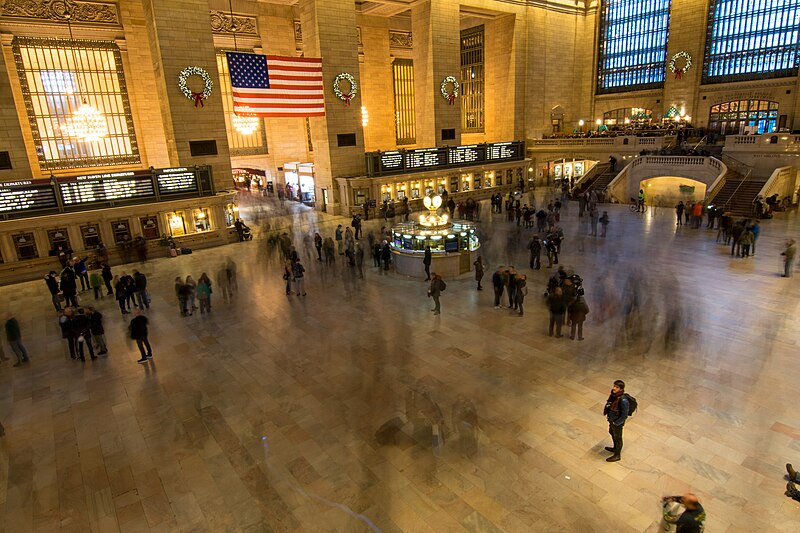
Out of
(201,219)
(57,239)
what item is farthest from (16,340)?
(201,219)

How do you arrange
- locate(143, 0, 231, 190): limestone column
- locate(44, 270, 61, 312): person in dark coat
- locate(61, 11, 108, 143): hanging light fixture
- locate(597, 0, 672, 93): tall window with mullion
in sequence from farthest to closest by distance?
locate(597, 0, 672, 93): tall window with mullion
locate(61, 11, 108, 143): hanging light fixture
locate(143, 0, 231, 190): limestone column
locate(44, 270, 61, 312): person in dark coat

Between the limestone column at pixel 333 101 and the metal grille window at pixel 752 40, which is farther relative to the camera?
the metal grille window at pixel 752 40

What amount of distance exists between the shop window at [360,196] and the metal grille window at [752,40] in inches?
1123

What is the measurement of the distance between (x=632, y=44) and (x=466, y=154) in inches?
792

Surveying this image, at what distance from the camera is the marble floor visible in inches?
240

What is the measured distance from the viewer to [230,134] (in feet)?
118

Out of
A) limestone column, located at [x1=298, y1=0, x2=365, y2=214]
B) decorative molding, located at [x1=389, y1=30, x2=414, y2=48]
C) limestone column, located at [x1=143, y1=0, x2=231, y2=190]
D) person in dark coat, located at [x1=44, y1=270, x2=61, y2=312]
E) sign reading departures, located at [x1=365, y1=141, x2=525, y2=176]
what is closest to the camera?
person in dark coat, located at [x1=44, y1=270, x2=61, y2=312]

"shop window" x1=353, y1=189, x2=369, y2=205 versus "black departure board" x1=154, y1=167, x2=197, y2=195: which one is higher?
"black departure board" x1=154, y1=167, x2=197, y2=195

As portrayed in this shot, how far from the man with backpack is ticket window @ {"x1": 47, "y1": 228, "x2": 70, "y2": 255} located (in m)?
20.1

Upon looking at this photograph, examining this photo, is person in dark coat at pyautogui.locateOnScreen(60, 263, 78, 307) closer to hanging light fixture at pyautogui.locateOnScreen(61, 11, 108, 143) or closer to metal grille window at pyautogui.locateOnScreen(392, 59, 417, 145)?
hanging light fixture at pyautogui.locateOnScreen(61, 11, 108, 143)

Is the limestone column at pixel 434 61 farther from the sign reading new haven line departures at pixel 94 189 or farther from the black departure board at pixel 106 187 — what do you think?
the black departure board at pixel 106 187

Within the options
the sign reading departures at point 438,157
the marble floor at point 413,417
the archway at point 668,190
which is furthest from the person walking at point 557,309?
the archway at point 668,190

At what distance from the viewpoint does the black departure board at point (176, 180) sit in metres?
20.1

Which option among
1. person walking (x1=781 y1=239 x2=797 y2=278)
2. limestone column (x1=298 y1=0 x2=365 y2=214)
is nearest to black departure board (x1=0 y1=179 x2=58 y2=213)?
limestone column (x1=298 y1=0 x2=365 y2=214)
